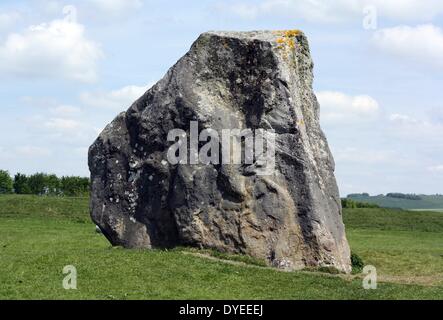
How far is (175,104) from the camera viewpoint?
23562mm

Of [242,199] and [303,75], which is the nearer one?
[242,199]

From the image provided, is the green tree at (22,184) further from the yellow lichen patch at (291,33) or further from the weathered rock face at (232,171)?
the yellow lichen patch at (291,33)

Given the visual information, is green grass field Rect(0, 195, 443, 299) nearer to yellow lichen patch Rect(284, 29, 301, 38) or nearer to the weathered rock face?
the weathered rock face

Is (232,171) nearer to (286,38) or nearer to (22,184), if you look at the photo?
(286,38)

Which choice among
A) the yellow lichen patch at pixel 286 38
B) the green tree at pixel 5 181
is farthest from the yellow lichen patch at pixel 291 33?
the green tree at pixel 5 181

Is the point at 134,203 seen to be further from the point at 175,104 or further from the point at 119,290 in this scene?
the point at 119,290

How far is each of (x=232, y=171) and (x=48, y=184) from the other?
1835 inches

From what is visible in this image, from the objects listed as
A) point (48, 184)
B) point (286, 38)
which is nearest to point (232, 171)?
point (286, 38)

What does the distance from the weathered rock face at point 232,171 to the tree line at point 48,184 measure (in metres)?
41.8

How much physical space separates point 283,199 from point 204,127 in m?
3.15

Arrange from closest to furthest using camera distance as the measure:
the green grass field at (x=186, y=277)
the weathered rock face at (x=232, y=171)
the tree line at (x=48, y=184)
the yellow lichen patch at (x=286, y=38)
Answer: the green grass field at (x=186, y=277) < the weathered rock face at (x=232, y=171) < the yellow lichen patch at (x=286, y=38) < the tree line at (x=48, y=184)

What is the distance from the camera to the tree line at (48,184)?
6631cm
